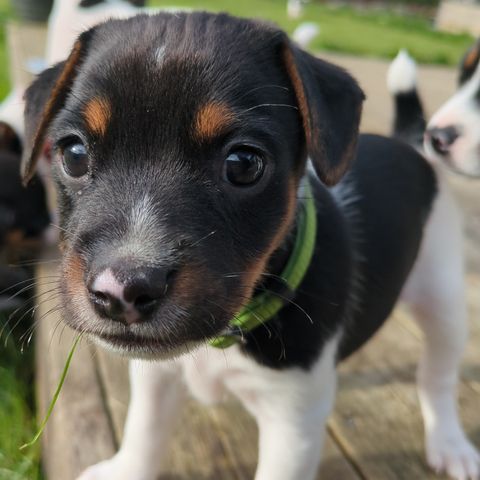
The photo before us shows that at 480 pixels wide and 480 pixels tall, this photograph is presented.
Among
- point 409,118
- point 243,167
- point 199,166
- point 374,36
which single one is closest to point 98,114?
point 199,166

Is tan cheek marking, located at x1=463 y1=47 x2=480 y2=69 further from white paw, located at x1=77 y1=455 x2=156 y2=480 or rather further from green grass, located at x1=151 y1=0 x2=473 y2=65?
green grass, located at x1=151 y1=0 x2=473 y2=65

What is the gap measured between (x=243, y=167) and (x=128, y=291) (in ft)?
1.58

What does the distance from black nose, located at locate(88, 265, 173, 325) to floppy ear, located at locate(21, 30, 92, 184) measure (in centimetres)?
68

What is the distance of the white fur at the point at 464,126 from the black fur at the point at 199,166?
52.5 inches

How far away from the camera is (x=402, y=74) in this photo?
9.05 feet

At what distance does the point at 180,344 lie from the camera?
1.48m

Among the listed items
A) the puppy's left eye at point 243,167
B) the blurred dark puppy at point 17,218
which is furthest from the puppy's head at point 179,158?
the blurred dark puppy at point 17,218

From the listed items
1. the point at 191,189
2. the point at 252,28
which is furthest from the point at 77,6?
the point at 191,189

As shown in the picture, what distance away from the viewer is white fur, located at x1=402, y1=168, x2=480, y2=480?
251 cm

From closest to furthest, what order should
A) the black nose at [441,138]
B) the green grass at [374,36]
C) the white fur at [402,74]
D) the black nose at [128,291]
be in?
the black nose at [128,291] < the white fur at [402,74] < the black nose at [441,138] < the green grass at [374,36]

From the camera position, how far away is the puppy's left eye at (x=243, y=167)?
5.22 feet

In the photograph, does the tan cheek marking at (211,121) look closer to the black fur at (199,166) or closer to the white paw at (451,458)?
the black fur at (199,166)

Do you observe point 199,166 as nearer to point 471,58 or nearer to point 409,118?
point 409,118

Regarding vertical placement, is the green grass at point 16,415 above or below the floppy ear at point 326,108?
below
